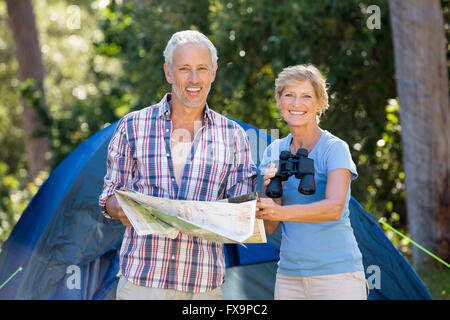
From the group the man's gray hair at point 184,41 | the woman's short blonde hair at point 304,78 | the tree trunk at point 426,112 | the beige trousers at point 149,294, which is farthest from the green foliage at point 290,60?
the beige trousers at point 149,294

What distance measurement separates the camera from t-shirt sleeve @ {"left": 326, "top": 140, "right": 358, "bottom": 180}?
2.50 metres

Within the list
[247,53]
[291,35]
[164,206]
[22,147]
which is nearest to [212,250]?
[164,206]

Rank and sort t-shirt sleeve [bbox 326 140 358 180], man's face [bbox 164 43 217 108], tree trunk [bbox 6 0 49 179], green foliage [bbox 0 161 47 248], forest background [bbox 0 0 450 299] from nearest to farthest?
t-shirt sleeve [bbox 326 140 358 180] → man's face [bbox 164 43 217 108] → forest background [bbox 0 0 450 299] → green foliage [bbox 0 161 47 248] → tree trunk [bbox 6 0 49 179]

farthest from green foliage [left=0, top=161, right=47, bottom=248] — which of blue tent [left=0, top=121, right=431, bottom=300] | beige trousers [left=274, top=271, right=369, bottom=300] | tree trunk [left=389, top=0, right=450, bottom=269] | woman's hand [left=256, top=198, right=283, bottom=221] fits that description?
woman's hand [left=256, top=198, right=283, bottom=221]

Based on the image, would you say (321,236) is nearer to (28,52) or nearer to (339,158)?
(339,158)

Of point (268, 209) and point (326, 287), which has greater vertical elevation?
point (268, 209)

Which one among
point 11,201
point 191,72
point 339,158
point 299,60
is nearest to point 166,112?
point 191,72

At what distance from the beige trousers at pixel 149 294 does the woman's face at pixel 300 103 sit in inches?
30.8

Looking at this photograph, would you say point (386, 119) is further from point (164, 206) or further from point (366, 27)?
point (164, 206)

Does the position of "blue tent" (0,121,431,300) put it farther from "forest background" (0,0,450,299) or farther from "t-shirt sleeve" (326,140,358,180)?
"forest background" (0,0,450,299)

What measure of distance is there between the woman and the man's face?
323 millimetres

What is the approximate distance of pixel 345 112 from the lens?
6.66m

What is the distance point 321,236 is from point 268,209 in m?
0.31

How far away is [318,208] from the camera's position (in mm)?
2420
